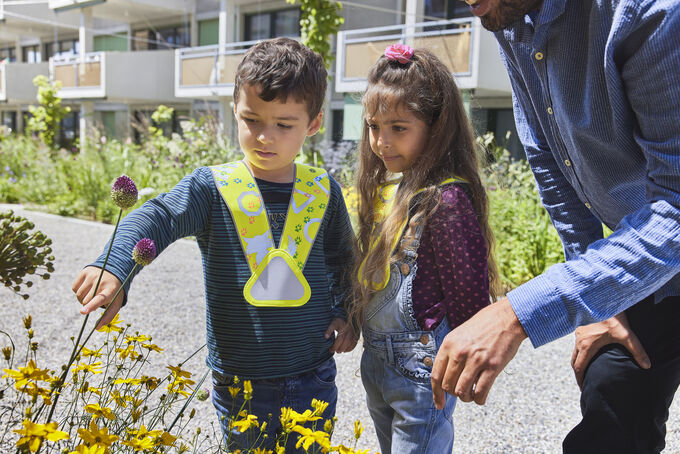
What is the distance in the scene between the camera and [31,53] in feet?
91.7

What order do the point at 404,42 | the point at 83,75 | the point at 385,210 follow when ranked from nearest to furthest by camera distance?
1. the point at 385,210
2. the point at 404,42
3. the point at 83,75

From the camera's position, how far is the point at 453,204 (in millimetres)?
1624

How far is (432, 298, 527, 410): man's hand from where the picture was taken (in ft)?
3.26

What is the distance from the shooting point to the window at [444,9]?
42.8ft

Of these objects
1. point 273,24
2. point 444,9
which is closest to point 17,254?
point 444,9

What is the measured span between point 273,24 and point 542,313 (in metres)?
→ 16.8

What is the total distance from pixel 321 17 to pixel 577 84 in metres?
6.76

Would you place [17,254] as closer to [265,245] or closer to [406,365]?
[265,245]

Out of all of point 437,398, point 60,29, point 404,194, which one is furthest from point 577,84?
point 60,29

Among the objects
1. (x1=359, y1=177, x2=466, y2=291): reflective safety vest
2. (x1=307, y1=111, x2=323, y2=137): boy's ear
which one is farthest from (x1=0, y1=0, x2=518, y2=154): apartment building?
(x1=307, y1=111, x2=323, y2=137): boy's ear

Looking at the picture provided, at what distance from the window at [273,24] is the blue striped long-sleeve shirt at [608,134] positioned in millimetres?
15078

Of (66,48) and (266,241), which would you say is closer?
(266,241)

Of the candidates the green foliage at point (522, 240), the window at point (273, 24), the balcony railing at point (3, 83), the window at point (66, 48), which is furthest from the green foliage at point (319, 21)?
the balcony railing at point (3, 83)

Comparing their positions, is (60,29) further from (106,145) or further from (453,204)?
(453,204)
